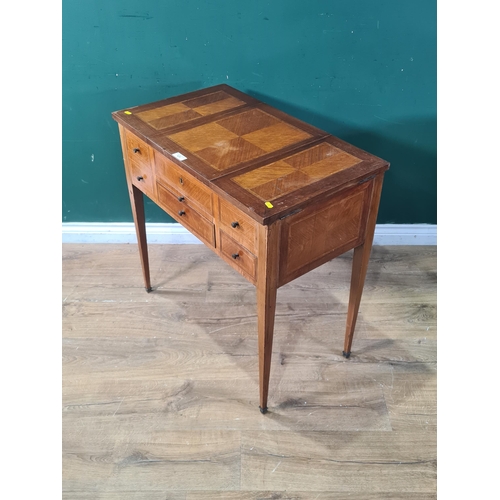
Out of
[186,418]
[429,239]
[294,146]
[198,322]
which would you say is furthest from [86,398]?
[429,239]

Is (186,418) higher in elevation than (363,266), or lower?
lower

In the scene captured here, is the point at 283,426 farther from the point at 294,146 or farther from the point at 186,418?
the point at 294,146

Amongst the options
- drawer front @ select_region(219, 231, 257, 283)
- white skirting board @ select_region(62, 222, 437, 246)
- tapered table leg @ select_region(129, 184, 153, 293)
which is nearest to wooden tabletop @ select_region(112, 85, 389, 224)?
drawer front @ select_region(219, 231, 257, 283)

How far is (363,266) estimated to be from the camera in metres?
1.71

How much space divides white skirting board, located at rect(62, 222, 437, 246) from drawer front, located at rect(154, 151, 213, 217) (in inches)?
29.0

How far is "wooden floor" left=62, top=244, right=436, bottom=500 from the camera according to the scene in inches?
61.6

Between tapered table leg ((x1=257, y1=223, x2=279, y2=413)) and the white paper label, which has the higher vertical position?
the white paper label

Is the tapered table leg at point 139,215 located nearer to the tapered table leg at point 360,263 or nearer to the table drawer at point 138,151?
the table drawer at point 138,151

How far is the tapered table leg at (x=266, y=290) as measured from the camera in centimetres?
136

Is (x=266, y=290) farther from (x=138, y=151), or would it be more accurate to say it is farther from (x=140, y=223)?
(x=140, y=223)

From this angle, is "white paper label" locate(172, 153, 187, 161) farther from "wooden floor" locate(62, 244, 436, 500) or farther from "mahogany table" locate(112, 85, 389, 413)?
"wooden floor" locate(62, 244, 436, 500)

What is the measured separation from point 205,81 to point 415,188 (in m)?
0.97

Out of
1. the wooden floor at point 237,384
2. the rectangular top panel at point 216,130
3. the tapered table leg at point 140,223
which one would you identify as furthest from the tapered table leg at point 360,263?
the tapered table leg at point 140,223

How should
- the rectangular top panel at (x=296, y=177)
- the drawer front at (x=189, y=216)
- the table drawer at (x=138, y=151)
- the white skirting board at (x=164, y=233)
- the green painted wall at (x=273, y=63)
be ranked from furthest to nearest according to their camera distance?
the white skirting board at (x=164, y=233) → the green painted wall at (x=273, y=63) → the table drawer at (x=138, y=151) → the drawer front at (x=189, y=216) → the rectangular top panel at (x=296, y=177)
